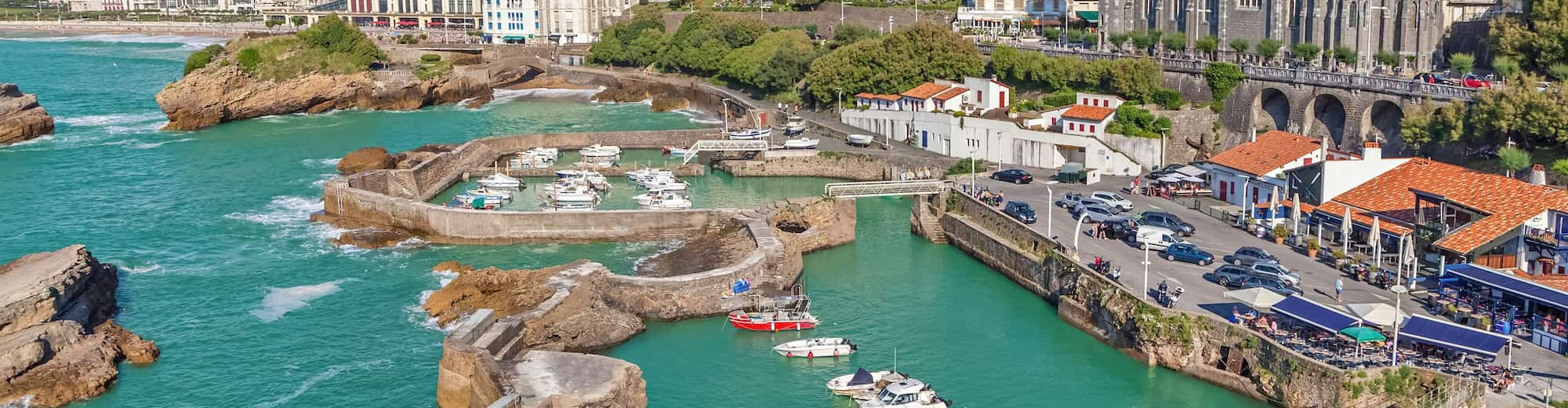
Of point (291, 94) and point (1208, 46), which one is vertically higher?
point (1208, 46)

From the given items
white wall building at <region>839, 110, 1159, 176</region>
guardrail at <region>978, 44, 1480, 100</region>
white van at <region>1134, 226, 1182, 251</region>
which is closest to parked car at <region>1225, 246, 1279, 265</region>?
white van at <region>1134, 226, 1182, 251</region>

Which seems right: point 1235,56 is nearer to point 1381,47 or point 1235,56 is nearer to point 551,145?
point 1381,47

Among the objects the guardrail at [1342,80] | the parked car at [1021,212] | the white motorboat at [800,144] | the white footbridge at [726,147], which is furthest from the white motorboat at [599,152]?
the parked car at [1021,212]

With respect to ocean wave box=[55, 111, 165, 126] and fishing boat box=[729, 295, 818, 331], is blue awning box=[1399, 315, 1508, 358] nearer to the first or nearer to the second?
fishing boat box=[729, 295, 818, 331]

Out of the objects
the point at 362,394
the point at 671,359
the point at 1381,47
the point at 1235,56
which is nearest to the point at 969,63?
the point at 1235,56

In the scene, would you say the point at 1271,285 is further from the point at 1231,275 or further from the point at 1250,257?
the point at 1250,257

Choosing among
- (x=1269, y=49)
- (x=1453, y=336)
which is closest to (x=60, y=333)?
(x=1453, y=336)
